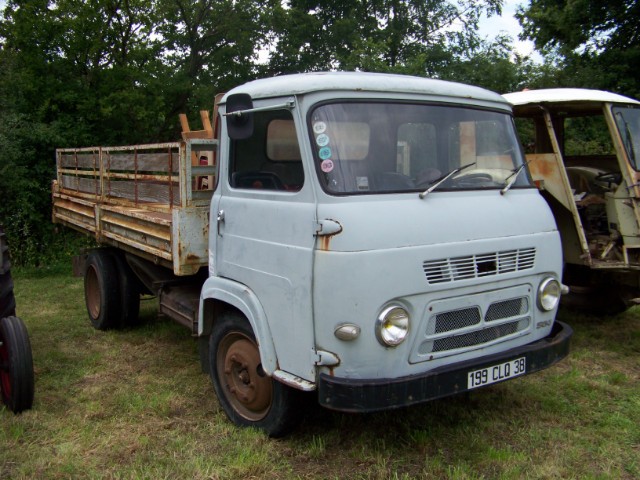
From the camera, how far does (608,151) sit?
24.8 feet

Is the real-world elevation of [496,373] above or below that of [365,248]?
below

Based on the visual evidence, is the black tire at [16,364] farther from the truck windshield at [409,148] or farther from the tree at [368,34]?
the tree at [368,34]

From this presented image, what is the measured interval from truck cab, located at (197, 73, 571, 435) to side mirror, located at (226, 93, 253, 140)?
1cm

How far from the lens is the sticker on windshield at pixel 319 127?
3.41m

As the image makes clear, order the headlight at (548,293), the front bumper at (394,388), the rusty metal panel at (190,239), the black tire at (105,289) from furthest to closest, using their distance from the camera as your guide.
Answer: the black tire at (105,289)
the rusty metal panel at (190,239)
the headlight at (548,293)
the front bumper at (394,388)

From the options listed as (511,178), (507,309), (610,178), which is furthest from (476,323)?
(610,178)

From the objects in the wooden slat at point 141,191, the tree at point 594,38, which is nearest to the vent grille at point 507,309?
the wooden slat at point 141,191

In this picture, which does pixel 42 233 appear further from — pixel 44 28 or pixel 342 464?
pixel 342 464

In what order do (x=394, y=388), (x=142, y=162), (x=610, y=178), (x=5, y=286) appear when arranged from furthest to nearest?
(x=610, y=178) < (x=142, y=162) < (x=5, y=286) < (x=394, y=388)

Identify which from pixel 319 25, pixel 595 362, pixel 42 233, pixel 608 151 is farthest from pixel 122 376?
pixel 319 25

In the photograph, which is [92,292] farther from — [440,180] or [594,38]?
[594,38]

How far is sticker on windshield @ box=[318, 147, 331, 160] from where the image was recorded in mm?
3387

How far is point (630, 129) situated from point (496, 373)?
3433mm

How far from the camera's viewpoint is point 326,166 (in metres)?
3.38
